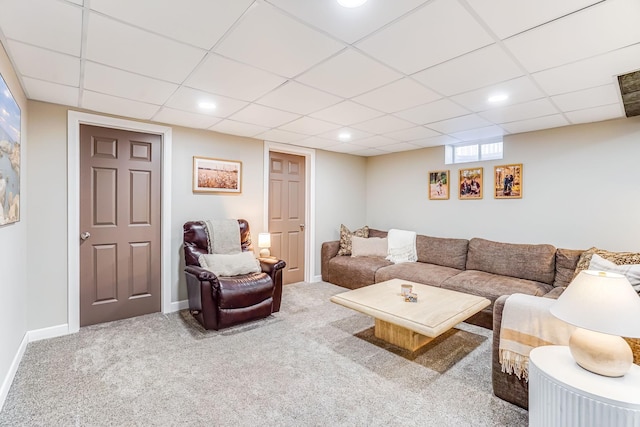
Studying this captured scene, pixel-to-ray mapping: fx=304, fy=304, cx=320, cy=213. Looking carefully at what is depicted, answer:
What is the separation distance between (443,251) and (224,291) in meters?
3.05

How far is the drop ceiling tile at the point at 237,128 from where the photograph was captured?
3584mm

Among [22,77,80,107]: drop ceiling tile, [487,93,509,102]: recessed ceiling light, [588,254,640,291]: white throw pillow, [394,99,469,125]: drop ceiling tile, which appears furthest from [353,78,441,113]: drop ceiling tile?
[22,77,80,107]: drop ceiling tile

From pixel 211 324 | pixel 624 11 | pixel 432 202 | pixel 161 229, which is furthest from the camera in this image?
pixel 432 202

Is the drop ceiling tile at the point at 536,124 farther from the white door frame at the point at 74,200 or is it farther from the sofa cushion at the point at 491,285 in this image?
the white door frame at the point at 74,200

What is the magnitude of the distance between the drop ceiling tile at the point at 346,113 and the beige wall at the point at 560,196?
2024 millimetres

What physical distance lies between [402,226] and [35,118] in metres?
4.90

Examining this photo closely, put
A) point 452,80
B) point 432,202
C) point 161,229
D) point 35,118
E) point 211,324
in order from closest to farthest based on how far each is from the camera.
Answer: point 452,80 < point 35,118 < point 211,324 < point 161,229 < point 432,202

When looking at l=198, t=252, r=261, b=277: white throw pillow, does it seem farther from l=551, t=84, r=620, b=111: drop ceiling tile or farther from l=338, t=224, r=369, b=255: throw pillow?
l=551, t=84, r=620, b=111: drop ceiling tile

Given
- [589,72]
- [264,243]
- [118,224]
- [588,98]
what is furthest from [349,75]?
[118,224]

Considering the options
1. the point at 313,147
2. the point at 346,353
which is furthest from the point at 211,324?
the point at 313,147

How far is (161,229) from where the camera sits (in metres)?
3.67

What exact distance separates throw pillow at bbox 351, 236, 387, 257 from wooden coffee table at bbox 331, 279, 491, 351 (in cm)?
172

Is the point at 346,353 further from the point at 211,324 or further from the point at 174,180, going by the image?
the point at 174,180

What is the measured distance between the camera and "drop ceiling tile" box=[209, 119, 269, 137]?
358 centimetres
